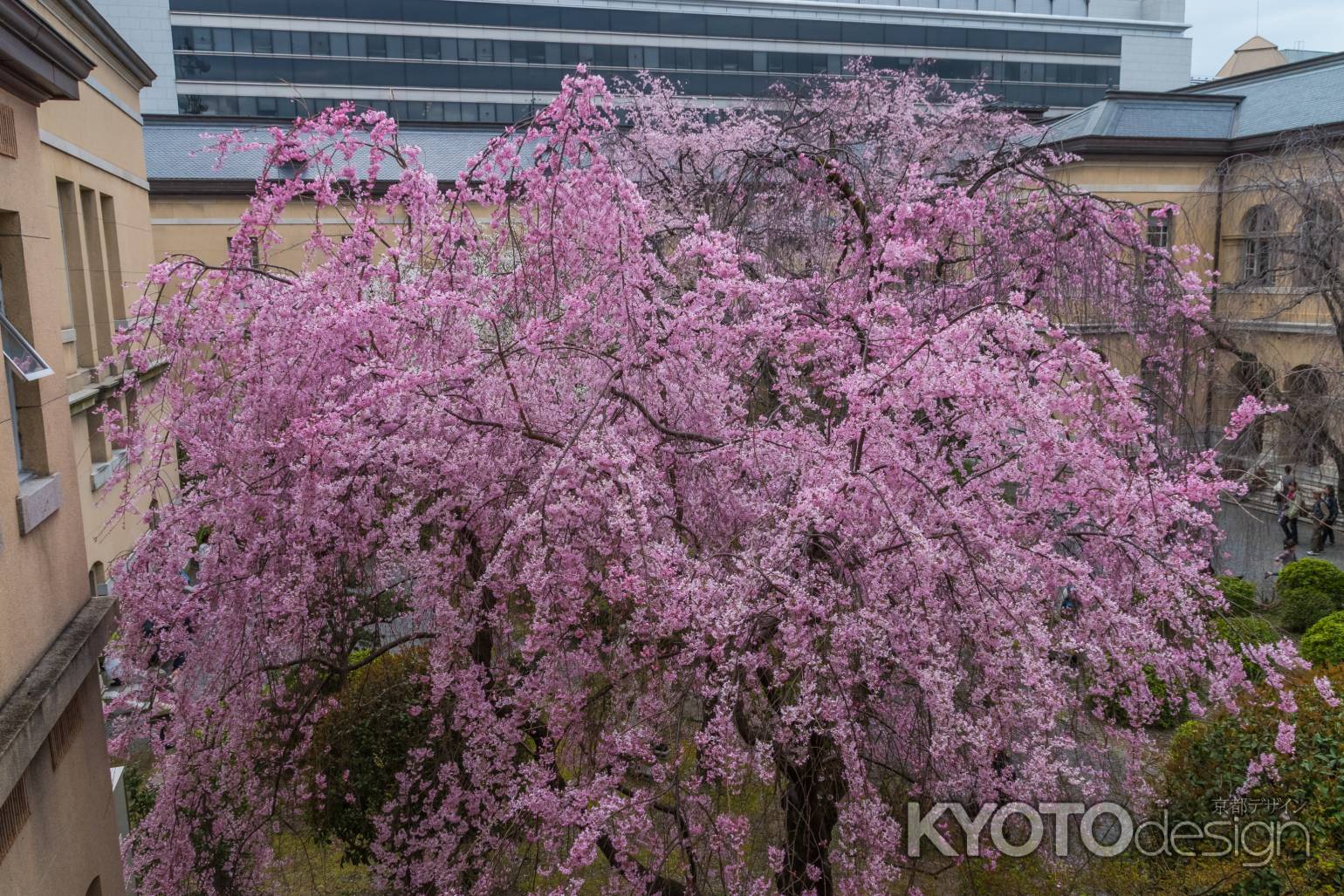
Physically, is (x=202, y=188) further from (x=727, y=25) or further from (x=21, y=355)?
(x=727, y=25)

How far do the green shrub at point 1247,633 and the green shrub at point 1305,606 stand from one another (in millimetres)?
2540

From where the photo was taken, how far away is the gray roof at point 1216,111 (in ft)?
73.5

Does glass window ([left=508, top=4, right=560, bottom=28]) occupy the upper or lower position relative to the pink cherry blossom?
upper

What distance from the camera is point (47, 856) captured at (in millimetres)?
4715

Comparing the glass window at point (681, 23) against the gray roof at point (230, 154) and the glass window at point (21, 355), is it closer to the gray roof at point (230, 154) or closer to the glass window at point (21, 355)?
the gray roof at point (230, 154)

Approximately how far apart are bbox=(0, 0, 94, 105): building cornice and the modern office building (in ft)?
109

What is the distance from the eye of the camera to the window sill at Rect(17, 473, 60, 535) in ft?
15.5

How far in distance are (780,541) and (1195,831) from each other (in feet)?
12.6

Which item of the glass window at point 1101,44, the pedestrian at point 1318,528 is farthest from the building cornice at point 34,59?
the glass window at point 1101,44

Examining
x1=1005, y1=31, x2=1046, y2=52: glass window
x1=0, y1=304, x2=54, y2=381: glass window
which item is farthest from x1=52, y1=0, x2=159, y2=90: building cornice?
x1=1005, y1=31, x2=1046, y2=52: glass window

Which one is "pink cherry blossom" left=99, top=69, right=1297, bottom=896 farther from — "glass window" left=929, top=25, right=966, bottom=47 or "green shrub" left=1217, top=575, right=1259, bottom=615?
"glass window" left=929, top=25, right=966, bottom=47

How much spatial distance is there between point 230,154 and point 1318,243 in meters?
21.8

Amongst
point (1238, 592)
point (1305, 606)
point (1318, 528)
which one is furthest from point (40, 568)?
point (1318, 528)

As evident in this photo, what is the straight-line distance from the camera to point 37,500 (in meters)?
4.89
